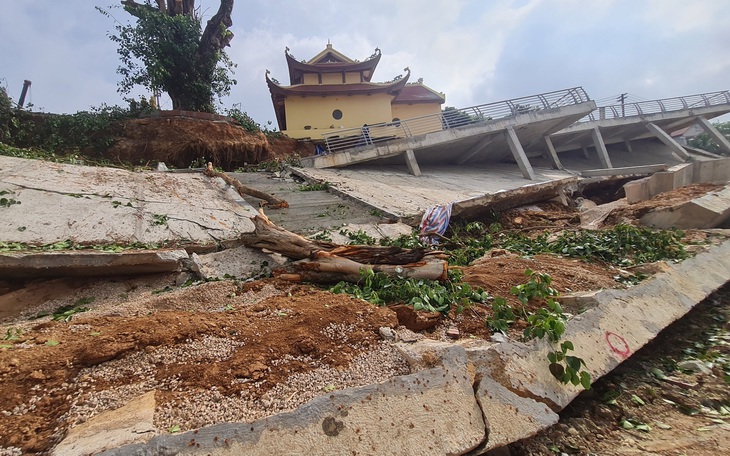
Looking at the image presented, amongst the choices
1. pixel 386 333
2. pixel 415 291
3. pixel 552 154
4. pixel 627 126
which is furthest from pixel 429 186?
pixel 627 126

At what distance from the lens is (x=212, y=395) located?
1.41 m

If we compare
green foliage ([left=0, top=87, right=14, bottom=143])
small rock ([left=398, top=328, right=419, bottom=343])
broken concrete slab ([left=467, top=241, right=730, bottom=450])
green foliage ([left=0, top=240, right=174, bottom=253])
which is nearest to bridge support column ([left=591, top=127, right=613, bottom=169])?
broken concrete slab ([left=467, top=241, right=730, bottom=450])

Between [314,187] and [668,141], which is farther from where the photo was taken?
[668,141]

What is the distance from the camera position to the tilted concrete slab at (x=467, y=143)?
37.4ft

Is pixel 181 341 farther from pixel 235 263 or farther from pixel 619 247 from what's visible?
pixel 619 247

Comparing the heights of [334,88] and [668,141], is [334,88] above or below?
above

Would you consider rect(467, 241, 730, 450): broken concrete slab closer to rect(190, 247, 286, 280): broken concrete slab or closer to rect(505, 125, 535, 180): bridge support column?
rect(190, 247, 286, 280): broken concrete slab

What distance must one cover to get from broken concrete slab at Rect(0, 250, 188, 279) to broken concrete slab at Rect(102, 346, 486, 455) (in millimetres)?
2504

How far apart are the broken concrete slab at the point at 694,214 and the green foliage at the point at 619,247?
939 mm

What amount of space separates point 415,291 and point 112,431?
1.93m

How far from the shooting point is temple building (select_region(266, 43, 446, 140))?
20.2 meters

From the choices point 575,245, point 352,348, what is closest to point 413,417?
point 352,348

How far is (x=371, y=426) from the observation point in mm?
1362

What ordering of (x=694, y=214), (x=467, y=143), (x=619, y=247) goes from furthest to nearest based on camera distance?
(x=467, y=143)
(x=694, y=214)
(x=619, y=247)
